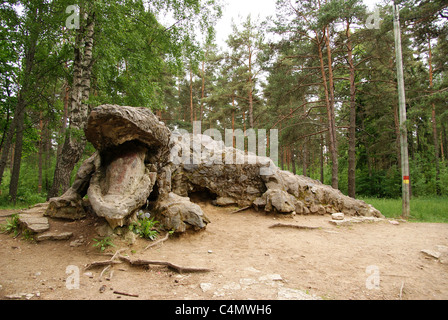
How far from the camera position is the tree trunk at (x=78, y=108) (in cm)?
673

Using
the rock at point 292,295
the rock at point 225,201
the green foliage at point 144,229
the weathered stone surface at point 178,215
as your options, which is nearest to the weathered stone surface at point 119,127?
the weathered stone surface at point 178,215

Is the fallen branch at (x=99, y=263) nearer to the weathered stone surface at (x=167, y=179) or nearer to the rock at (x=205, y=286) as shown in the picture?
the weathered stone surface at (x=167, y=179)

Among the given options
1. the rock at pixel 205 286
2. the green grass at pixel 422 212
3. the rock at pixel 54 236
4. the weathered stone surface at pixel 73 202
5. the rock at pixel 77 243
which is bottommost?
the green grass at pixel 422 212

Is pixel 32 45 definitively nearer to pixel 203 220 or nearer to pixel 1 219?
pixel 1 219

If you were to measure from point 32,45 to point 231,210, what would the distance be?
10.6 metres

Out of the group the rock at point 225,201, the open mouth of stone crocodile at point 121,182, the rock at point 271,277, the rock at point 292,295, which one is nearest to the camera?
the rock at point 292,295

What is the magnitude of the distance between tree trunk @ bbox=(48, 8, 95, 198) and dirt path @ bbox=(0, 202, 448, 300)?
254 cm

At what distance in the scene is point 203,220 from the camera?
5.48m

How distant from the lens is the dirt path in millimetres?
2873

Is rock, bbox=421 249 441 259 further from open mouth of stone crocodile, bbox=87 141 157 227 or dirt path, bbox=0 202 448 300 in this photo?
open mouth of stone crocodile, bbox=87 141 157 227

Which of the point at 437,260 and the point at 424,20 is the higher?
the point at 424,20

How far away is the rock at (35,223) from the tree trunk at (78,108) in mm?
1817
